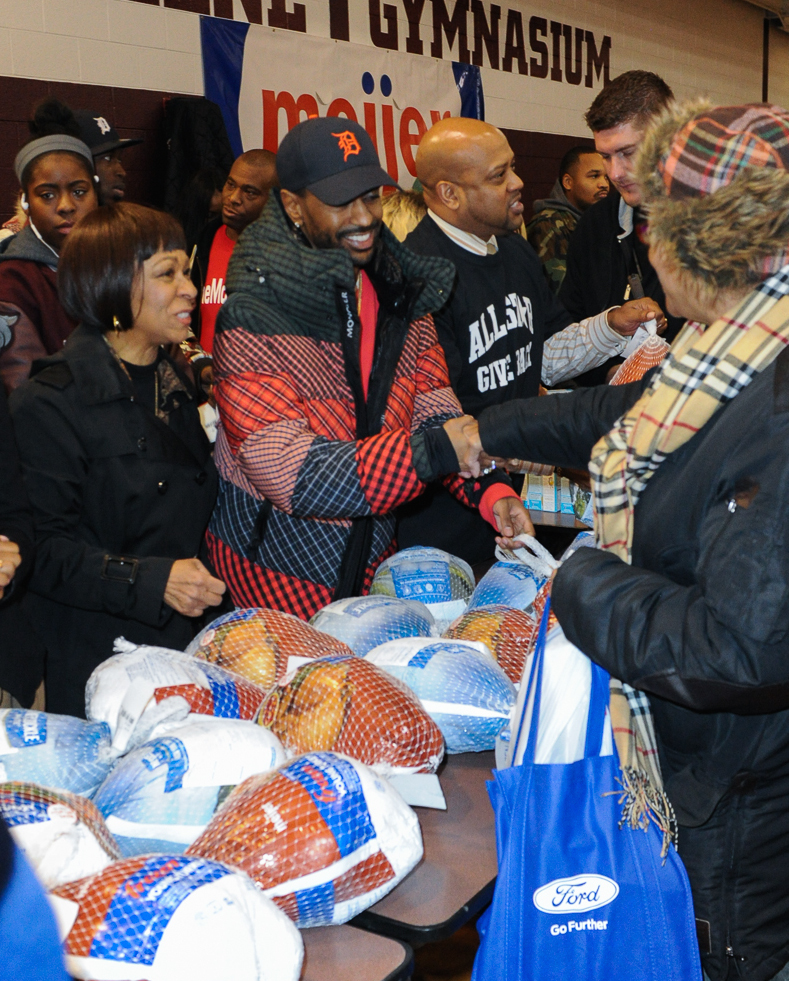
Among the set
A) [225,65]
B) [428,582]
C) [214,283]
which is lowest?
[428,582]

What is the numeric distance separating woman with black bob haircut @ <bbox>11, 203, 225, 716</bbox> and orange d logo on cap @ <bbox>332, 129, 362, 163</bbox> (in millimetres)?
446

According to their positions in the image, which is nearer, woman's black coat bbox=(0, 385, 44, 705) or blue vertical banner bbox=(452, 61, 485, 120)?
woman's black coat bbox=(0, 385, 44, 705)

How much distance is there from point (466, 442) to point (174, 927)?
1164mm

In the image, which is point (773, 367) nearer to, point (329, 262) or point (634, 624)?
point (634, 624)

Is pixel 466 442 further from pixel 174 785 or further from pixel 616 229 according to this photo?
pixel 616 229

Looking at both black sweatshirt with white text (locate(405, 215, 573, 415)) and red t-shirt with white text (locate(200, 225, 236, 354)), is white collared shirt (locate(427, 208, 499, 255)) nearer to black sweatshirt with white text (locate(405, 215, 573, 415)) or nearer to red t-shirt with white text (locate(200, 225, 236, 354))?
black sweatshirt with white text (locate(405, 215, 573, 415))

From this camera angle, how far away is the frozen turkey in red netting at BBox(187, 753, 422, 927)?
1.20 m

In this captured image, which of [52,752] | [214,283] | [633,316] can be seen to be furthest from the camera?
[214,283]

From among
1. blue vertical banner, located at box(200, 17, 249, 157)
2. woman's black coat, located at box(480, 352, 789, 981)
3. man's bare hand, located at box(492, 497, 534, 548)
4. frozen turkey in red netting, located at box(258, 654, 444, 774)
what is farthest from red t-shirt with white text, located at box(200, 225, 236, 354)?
woman's black coat, located at box(480, 352, 789, 981)

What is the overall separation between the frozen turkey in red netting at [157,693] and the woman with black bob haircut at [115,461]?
1.34 feet

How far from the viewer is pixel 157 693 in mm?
1523

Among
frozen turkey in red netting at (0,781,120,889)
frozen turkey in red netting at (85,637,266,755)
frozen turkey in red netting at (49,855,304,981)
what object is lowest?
frozen turkey in red netting at (49,855,304,981)

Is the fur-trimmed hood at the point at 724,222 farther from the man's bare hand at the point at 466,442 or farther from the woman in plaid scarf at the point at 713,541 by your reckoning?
the man's bare hand at the point at 466,442

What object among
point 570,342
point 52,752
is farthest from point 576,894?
point 570,342
